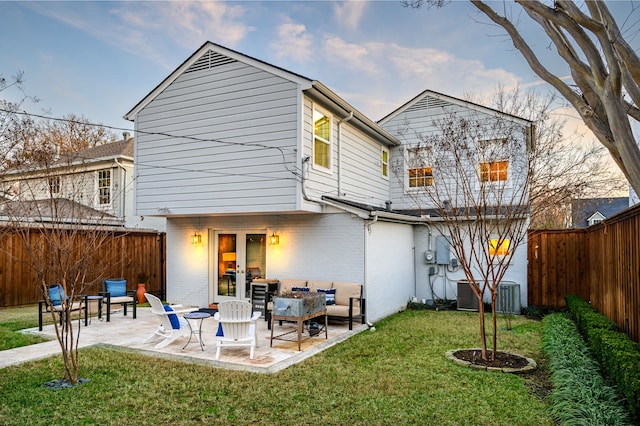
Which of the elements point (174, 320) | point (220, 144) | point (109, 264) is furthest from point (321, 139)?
point (109, 264)

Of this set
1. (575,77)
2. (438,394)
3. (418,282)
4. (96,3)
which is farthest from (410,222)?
(96,3)

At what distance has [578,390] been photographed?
4.70m

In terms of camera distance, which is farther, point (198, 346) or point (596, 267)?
point (596, 267)

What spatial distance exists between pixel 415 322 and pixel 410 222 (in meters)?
3.59

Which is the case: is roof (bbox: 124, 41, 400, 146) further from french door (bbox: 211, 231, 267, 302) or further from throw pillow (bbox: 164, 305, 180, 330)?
throw pillow (bbox: 164, 305, 180, 330)

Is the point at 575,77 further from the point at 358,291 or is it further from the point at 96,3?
the point at 96,3

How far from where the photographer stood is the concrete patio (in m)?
6.65

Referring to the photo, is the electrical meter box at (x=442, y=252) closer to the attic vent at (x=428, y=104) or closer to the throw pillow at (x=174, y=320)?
the attic vent at (x=428, y=104)

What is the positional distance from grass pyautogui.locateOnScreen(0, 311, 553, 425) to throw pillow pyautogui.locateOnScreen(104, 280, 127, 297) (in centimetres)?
426

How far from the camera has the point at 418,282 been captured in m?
13.6

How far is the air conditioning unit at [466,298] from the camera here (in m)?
12.2

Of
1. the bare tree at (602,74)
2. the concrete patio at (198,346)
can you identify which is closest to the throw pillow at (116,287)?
the concrete patio at (198,346)

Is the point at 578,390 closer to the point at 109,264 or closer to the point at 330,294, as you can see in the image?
the point at 330,294

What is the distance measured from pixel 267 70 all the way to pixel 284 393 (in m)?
7.17
